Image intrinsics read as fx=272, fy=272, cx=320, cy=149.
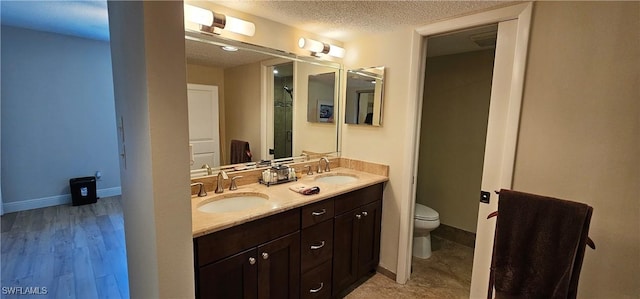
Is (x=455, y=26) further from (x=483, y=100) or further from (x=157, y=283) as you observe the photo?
(x=157, y=283)

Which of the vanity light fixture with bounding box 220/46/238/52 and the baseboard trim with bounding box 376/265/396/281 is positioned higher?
the vanity light fixture with bounding box 220/46/238/52

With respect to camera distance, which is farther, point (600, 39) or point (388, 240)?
point (388, 240)

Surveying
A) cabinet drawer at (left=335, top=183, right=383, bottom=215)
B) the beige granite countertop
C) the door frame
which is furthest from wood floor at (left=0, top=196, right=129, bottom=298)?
the door frame

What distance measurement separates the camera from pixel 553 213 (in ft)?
4.39

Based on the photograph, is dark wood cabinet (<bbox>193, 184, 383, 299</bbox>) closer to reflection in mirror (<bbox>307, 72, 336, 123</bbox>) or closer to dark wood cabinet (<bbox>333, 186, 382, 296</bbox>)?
dark wood cabinet (<bbox>333, 186, 382, 296</bbox>)

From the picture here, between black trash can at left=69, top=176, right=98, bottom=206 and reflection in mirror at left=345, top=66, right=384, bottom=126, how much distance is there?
3.88m

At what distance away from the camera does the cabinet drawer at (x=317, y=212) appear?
68.2 inches

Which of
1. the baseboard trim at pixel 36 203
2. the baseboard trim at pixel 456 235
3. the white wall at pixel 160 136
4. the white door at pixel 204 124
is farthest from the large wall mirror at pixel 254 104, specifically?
the baseboard trim at pixel 36 203

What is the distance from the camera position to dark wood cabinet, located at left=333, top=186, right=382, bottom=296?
79.7 inches

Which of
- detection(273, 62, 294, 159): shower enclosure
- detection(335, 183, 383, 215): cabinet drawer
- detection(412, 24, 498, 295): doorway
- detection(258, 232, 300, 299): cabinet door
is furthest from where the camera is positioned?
detection(412, 24, 498, 295): doorway

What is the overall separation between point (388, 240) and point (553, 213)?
1.32 meters

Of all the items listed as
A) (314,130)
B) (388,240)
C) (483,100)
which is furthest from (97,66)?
(483,100)

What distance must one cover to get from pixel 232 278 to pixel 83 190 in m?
3.82

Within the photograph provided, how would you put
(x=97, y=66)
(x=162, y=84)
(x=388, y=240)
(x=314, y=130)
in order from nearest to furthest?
(x=162, y=84) < (x=388, y=240) < (x=314, y=130) < (x=97, y=66)
